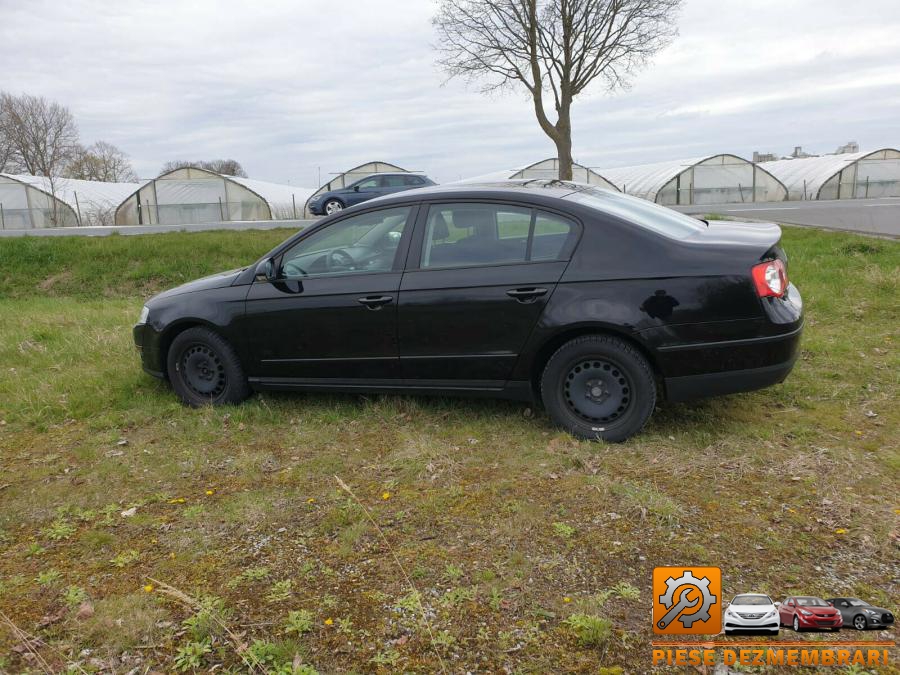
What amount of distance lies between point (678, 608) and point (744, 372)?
1799mm

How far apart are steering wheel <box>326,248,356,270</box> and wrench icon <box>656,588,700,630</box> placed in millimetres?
3045

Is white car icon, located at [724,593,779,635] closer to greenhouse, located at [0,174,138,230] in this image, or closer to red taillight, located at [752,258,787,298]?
red taillight, located at [752,258,787,298]

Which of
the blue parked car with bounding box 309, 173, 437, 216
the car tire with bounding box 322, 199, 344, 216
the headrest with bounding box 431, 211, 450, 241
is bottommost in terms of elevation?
the headrest with bounding box 431, 211, 450, 241

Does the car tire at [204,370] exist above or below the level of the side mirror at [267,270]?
below

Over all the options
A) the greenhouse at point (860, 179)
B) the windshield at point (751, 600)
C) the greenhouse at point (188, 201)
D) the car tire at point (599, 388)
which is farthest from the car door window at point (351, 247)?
the greenhouse at point (860, 179)

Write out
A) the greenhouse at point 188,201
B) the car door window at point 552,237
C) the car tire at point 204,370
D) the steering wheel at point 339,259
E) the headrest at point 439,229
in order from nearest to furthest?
the car door window at point 552,237
the headrest at point 439,229
the steering wheel at point 339,259
the car tire at point 204,370
the greenhouse at point 188,201

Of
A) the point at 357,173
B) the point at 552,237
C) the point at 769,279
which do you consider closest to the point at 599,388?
the point at 552,237

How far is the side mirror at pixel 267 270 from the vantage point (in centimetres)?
496

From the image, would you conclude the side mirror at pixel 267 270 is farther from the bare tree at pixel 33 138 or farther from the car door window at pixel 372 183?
the bare tree at pixel 33 138

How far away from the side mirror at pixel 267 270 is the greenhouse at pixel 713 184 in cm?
3033

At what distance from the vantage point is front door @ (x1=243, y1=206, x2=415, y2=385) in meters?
4.68

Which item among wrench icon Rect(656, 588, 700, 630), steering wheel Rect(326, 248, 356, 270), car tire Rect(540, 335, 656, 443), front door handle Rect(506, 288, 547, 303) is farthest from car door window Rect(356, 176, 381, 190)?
wrench icon Rect(656, 588, 700, 630)

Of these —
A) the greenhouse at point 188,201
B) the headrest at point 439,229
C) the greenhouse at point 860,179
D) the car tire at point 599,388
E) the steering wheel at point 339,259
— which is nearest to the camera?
the car tire at point 599,388

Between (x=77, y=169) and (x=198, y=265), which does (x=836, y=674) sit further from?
(x=77, y=169)
